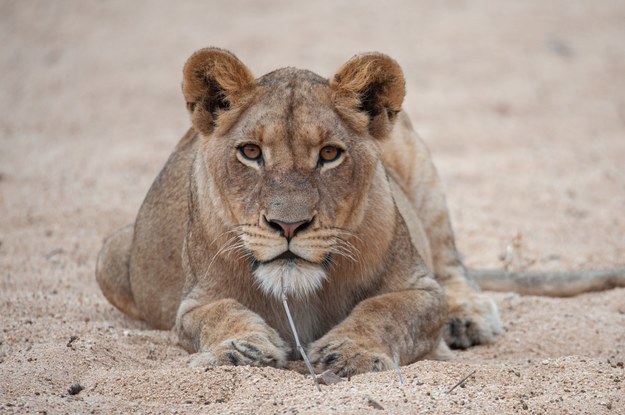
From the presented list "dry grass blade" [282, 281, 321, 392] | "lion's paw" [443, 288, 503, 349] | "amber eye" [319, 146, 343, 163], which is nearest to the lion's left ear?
"amber eye" [319, 146, 343, 163]

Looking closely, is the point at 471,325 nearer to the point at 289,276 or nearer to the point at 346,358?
the point at 346,358

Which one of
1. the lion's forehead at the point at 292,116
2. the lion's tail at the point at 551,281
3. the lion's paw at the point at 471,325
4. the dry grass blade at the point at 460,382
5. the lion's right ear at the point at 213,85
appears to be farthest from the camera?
the lion's tail at the point at 551,281

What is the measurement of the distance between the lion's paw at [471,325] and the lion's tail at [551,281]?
706mm

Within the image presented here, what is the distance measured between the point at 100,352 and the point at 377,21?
1014 cm

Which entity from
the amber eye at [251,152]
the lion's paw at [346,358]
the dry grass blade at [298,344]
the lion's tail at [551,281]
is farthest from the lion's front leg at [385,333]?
the lion's tail at [551,281]

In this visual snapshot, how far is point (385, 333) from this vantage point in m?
3.98

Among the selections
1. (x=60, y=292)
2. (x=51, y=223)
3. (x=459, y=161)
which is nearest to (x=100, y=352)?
(x=60, y=292)

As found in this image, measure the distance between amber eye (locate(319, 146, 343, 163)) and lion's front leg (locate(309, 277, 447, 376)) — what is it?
0.64 meters

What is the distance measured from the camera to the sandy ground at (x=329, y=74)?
3479 mm

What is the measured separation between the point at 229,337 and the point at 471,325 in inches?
66.0

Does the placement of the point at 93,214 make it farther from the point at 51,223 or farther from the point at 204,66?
the point at 204,66

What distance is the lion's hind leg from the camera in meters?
5.43

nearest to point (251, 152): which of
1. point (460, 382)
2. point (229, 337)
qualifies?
point (229, 337)

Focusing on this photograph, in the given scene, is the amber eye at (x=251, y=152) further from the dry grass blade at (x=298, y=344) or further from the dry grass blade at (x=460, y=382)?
the dry grass blade at (x=460, y=382)
